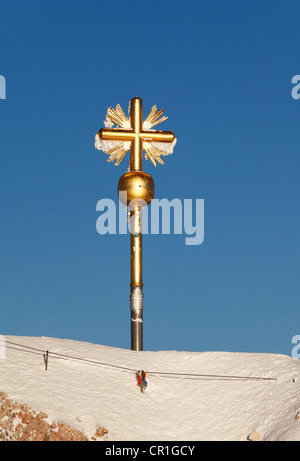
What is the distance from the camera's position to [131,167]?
28.7m

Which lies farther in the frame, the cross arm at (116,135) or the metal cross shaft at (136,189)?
the cross arm at (116,135)

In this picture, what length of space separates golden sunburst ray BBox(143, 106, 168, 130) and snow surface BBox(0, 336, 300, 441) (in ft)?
33.3

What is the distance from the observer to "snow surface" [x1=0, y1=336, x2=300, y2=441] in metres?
18.1

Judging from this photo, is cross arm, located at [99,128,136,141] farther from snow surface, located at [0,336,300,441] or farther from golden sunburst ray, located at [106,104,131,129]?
snow surface, located at [0,336,300,441]

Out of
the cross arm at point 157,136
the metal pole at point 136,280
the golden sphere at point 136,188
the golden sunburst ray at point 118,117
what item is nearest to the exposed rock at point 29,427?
the metal pole at point 136,280

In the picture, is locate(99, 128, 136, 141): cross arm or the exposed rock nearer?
the exposed rock

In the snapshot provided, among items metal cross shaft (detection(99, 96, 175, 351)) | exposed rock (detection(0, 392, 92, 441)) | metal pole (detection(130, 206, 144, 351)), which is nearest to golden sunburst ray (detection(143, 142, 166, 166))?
metal cross shaft (detection(99, 96, 175, 351))

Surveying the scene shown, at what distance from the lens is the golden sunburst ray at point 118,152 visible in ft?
95.3

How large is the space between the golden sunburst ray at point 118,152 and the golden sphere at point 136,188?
1.17 metres

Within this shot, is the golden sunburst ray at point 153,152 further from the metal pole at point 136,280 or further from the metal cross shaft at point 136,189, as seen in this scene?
the metal pole at point 136,280

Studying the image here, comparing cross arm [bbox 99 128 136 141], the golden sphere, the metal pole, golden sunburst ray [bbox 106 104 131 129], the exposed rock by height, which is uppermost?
golden sunburst ray [bbox 106 104 131 129]
